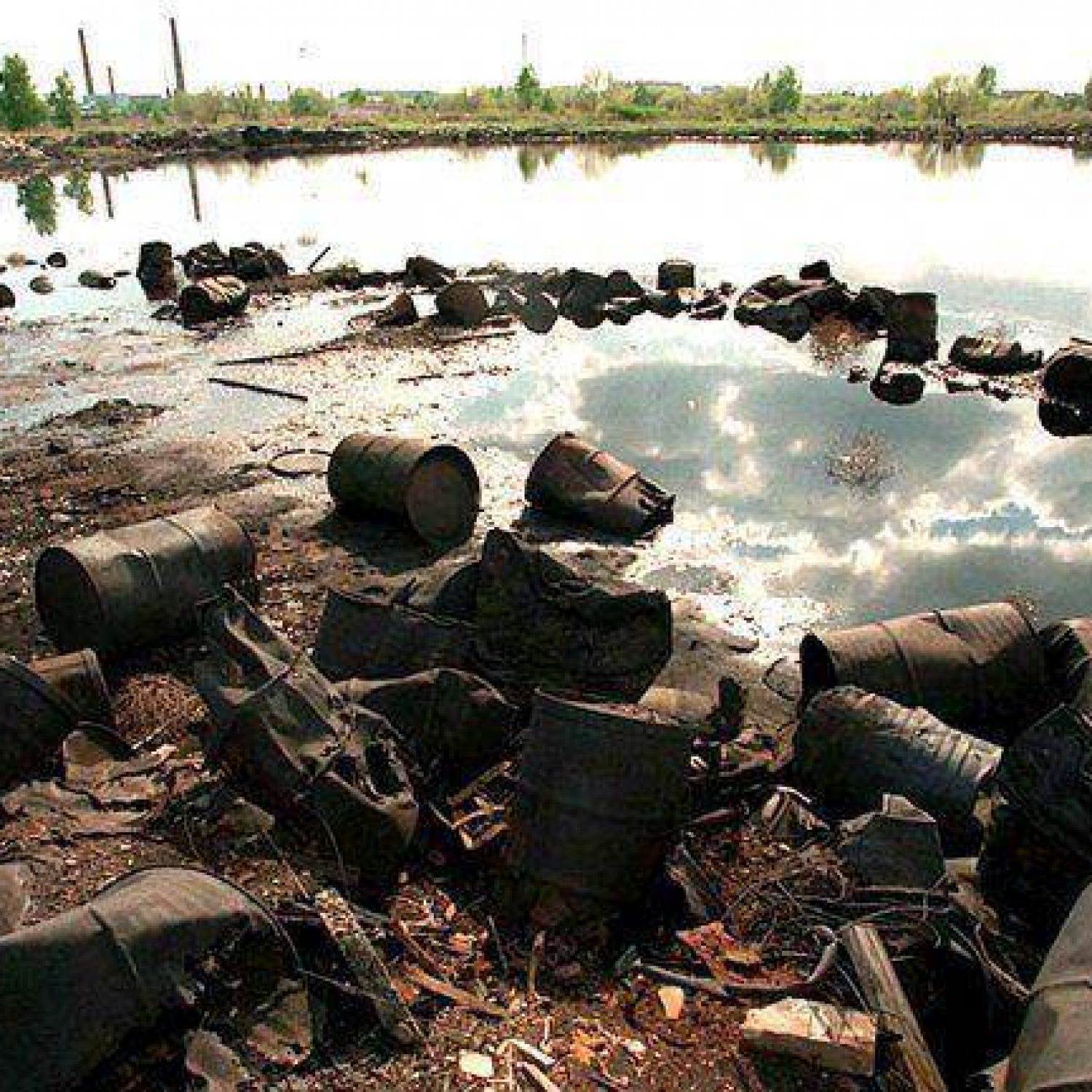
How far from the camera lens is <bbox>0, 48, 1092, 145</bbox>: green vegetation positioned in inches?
2788

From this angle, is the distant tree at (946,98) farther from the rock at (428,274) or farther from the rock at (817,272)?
the rock at (428,274)

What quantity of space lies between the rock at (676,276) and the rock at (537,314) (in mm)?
2884

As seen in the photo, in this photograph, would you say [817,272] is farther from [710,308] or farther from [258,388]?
[258,388]

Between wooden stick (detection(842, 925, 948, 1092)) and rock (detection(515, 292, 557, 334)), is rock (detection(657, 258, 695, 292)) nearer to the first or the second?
rock (detection(515, 292, 557, 334))

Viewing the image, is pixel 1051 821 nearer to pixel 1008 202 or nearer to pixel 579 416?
pixel 579 416

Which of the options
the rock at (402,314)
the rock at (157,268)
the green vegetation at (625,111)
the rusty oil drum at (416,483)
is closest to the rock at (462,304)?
the rock at (402,314)

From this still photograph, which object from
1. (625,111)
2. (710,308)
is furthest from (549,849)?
(625,111)

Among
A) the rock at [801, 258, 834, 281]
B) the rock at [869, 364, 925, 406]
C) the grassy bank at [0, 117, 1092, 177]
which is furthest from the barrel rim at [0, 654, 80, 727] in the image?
the grassy bank at [0, 117, 1092, 177]

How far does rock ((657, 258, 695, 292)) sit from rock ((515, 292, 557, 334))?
2.88 m

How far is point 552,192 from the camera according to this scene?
122 ft

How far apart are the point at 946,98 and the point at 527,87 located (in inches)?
1571

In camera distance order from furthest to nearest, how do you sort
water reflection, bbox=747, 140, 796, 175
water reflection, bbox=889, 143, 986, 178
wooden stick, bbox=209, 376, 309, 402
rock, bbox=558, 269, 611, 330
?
water reflection, bbox=747, 140, 796, 175
water reflection, bbox=889, 143, 986, 178
rock, bbox=558, 269, 611, 330
wooden stick, bbox=209, 376, 309, 402

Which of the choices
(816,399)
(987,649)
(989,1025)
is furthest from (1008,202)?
(989,1025)

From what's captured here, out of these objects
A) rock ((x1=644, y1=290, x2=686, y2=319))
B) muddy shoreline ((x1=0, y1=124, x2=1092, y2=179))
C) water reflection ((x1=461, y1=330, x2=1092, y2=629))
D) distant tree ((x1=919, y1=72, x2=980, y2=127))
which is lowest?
water reflection ((x1=461, y1=330, x2=1092, y2=629))
